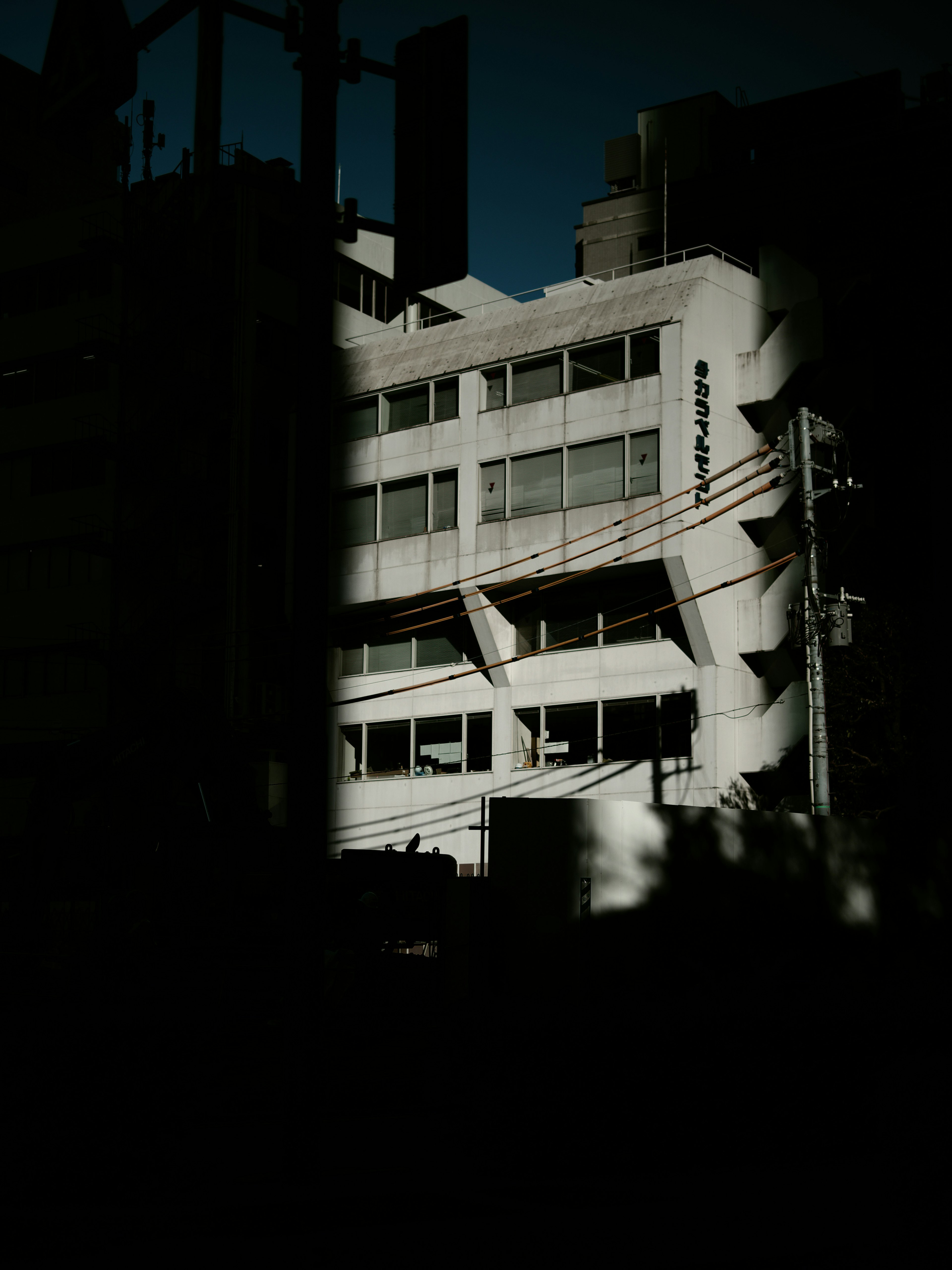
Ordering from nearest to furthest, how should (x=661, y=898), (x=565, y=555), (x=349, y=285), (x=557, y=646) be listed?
(x=661, y=898) → (x=557, y=646) → (x=565, y=555) → (x=349, y=285)

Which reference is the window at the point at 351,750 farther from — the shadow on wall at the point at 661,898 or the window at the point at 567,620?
the shadow on wall at the point at 661,898

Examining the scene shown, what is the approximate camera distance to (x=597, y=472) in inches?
1591

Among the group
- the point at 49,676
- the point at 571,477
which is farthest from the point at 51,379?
the point at 571,477

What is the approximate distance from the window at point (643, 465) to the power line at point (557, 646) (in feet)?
8.16

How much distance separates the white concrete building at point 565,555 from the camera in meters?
39.2

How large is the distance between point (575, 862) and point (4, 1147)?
9.67 meters

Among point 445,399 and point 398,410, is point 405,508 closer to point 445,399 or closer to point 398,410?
point 398,410

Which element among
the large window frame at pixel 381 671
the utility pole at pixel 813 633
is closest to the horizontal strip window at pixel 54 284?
the large window frame at pixel 381 671

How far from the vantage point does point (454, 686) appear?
145ft

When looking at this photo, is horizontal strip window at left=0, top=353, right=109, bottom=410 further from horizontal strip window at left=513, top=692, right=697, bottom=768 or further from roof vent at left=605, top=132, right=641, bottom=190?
roof vent at left=605, top=132, right=641, bottom=190

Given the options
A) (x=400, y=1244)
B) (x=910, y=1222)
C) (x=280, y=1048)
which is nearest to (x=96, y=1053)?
(x=280, y=1048)

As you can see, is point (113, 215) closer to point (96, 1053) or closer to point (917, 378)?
point (917, 378)

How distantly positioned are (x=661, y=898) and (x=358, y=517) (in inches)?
1148

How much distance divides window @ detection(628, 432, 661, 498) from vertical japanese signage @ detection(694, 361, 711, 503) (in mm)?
1212
